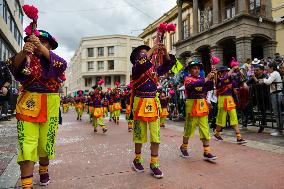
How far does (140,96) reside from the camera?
455 centimetres

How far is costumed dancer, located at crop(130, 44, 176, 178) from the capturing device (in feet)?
14.4

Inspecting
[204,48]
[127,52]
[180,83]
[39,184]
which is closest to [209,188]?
[39,184]

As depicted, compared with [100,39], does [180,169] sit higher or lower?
lower

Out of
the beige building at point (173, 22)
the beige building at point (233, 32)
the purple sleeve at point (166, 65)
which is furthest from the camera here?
the beige building at point (173, 22)

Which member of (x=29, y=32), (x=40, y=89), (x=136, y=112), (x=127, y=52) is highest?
(x=127, y=52)

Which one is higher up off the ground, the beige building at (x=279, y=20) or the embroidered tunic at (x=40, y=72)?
the beige building at (x=279, y=20)

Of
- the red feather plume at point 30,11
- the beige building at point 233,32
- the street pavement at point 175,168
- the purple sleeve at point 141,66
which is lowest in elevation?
the street pavement at point 175,168

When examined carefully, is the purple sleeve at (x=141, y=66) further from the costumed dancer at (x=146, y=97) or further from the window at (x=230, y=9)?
the window at (x=230, y=9)

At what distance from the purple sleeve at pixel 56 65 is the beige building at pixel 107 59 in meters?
53.8

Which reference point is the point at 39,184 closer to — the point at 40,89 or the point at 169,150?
the point at 40,89

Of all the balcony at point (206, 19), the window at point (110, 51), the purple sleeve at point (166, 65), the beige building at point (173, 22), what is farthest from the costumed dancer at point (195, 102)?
the window at point (110, 51)

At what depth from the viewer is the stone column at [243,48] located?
1931 cm

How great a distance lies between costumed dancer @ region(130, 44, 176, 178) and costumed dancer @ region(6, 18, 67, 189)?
4.29ft

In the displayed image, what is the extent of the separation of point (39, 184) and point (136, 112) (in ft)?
5.71
